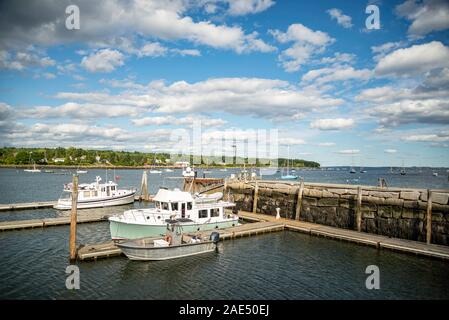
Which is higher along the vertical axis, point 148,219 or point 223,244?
point 148,219

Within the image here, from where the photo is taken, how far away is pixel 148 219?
79.5ft

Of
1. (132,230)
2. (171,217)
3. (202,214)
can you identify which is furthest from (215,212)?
(132,230)

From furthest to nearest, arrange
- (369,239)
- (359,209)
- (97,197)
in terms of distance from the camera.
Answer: (97,197)
(359,209)
(369,239)

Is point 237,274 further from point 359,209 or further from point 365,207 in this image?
point 365,207

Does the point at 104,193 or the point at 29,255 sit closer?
the point at 29,255

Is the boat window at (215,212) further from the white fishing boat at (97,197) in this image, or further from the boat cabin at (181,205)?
the white fishing boat at (97,197)

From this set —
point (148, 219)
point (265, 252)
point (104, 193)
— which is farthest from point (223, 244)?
point (104, 193)

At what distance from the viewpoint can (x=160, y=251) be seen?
19844 millimetres

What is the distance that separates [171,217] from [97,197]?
21.9 metres

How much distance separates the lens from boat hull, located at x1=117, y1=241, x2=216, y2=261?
1940 centimetres

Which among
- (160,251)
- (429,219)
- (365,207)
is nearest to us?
(160,251)

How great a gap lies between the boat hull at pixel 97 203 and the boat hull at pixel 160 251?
24.0 m
